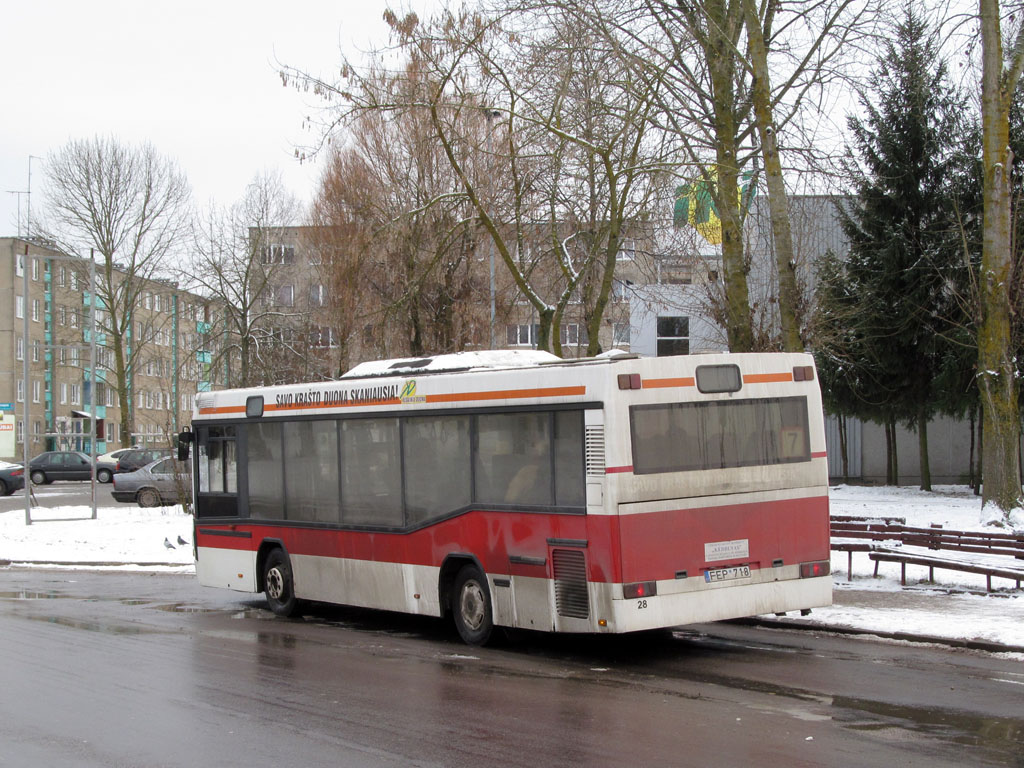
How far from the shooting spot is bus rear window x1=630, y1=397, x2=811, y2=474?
10469 mm

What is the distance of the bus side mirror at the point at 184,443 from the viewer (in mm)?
16156

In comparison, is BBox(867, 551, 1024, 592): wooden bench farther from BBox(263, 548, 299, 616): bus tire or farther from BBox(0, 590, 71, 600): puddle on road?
BBox(0, 590, 71, 600): puddle on road

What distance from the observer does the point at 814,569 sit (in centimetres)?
1138

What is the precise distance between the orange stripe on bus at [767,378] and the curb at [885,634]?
110 inches

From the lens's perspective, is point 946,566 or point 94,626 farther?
point 946,566

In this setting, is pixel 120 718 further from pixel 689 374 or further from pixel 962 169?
pixel 962 169

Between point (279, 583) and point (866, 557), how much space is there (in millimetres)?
8627

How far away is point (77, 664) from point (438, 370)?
179 inches

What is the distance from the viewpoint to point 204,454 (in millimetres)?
15906

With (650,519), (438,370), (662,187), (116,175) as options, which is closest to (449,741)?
(650,519)

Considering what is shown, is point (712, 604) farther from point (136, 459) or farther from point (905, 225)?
point (136, 459)

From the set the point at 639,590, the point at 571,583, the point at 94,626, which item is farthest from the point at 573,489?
the point at 94,626

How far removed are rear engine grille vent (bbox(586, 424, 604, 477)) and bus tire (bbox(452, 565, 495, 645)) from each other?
6.37 ft

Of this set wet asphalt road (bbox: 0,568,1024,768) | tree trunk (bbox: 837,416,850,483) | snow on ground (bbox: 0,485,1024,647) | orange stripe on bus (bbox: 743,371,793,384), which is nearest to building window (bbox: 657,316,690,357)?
tree trunk (bbox: 837,416,850,483)
